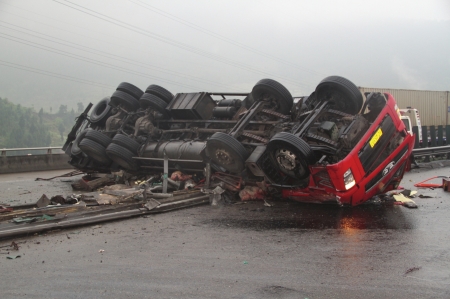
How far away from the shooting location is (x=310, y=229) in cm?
588

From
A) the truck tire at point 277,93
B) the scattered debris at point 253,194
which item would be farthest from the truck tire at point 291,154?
the truck tire at point 277,93

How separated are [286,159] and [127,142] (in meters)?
4.63

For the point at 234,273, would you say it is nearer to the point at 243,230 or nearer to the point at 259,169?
the point at 243,230

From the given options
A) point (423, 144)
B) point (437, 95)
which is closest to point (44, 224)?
point (423, 144)

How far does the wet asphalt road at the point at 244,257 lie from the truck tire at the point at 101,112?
19.2 ft

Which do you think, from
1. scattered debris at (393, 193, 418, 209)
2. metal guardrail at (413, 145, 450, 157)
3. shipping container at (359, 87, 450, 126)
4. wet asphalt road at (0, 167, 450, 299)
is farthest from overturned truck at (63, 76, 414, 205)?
shipping container at (359, 87, 450, 126)

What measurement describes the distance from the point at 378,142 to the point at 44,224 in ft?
16.6

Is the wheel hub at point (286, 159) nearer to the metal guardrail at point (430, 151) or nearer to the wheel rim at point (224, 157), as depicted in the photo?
the wheel rim at point (224, 157)

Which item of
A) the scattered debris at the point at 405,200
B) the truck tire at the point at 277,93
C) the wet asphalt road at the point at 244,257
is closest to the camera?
the wet asphalt road at the point at 244,257

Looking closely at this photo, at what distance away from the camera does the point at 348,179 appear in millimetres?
6633

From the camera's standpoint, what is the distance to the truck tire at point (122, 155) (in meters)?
10.2

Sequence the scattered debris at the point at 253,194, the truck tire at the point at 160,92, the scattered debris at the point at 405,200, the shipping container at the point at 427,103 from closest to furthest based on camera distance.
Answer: the scattered debris at the point at 405,200, the scattered debris at the point at 253,194, the truck tire at the point at 160,92, the shipping container at the point at 427,103

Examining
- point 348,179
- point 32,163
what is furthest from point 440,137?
point 32,163

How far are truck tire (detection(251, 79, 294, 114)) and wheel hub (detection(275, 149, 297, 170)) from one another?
229 cm
